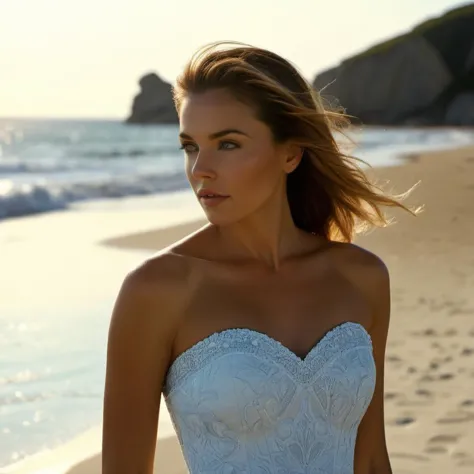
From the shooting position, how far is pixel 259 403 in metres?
2.53

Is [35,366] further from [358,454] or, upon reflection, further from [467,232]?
[467,232]

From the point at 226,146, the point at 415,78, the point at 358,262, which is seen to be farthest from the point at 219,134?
the point at 415,78

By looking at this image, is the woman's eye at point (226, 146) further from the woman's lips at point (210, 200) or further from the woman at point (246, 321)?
the woman's lips at point (210, 200)

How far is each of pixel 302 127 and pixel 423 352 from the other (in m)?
3.71

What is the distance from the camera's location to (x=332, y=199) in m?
3.21

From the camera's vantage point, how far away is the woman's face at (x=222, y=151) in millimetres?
2639

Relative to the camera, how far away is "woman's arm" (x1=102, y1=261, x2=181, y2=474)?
2504 mm

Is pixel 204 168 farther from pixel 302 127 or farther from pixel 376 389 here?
pixel 376 389

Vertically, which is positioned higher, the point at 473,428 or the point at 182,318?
the point at 182,318

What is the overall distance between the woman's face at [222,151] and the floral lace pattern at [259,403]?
13.7 inches

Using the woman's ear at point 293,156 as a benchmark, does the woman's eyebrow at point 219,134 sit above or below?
above

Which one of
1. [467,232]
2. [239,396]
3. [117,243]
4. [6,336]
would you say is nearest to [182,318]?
[239,396]

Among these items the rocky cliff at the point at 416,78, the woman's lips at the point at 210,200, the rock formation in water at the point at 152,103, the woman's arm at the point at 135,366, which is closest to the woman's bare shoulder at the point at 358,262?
the woman's lips at the point at 210,200

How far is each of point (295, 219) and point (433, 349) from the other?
3.39 meters
